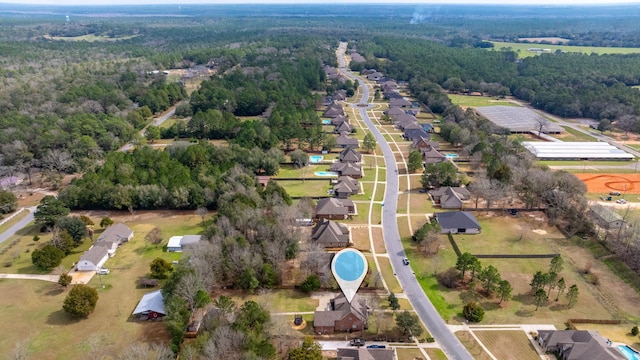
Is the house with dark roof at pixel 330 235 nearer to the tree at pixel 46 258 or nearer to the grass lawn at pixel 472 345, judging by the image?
the grass lawn at pixel 472 345

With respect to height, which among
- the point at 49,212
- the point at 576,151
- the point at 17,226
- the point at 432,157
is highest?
the point at 49,212

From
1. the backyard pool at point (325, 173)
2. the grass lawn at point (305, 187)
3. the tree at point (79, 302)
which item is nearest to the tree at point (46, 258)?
the tree at point (79, 302)

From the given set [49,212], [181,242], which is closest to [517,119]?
[181,242]

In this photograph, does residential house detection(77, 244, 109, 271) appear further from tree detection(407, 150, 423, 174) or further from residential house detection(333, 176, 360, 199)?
tree detection(407, 150, 423, 174)

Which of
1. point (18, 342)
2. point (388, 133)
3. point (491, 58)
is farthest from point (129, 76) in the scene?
point (491, 58)

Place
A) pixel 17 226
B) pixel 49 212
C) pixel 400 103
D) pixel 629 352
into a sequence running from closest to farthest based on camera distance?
pixel 629 352 → pixel 49 212 → pixel 17 226 → pixel 400 103

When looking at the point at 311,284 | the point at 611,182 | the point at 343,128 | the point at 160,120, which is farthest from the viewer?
the point at 160,120

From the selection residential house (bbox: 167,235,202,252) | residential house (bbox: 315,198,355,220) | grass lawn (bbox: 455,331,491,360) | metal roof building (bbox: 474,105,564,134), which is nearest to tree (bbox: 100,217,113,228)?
residential house (bbox: 167,235,202,252)

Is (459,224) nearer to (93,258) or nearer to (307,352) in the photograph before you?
(307,352)
